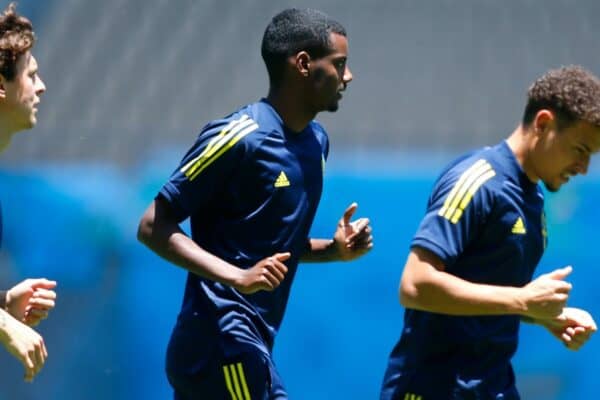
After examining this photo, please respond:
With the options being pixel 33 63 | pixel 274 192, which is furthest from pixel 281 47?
pixel 33 63

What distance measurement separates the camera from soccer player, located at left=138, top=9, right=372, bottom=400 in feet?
11.8

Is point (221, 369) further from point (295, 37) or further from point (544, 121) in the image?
point (544, 121)

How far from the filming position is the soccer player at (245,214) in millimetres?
3596

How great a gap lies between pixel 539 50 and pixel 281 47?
1692mm

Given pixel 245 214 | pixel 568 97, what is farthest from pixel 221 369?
pixel 568 97

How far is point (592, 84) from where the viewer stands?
3494mm

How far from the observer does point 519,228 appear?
344cm

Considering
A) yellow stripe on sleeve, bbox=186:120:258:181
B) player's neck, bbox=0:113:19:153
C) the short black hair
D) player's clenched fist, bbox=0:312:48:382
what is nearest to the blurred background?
the short black hair

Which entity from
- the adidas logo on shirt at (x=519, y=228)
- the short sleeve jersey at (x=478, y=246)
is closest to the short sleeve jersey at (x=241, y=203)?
the short sleeve jersey at (x=478, y=246)

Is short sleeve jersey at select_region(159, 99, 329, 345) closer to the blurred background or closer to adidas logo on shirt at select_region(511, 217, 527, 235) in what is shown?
adidas logo on shirt at select_region(511, 217, 527, 235)

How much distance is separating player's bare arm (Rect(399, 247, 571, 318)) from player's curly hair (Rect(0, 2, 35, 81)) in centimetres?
120

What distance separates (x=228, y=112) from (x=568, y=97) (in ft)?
6.26

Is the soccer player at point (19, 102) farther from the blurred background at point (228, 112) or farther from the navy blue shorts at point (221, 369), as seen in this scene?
the blurred background at point (228, 112)

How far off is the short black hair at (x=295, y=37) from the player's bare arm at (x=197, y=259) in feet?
1.91
